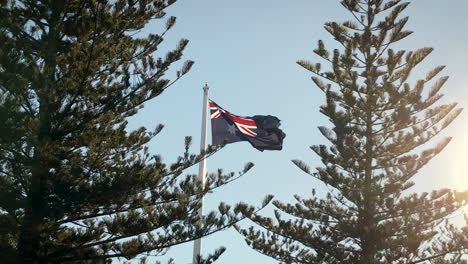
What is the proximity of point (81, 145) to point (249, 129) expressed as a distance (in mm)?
6072

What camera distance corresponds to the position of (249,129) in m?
16.2

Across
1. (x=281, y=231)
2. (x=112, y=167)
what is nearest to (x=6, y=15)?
(x=112, y=167)

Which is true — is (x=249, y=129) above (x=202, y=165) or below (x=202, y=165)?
above

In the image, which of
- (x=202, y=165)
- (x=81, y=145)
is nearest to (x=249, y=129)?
(x=202, y=165)

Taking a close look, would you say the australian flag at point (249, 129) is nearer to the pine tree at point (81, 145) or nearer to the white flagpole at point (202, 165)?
the white flagpole at point (202, 165)

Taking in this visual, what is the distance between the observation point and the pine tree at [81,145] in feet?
33.5

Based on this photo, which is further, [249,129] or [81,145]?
[249,129]

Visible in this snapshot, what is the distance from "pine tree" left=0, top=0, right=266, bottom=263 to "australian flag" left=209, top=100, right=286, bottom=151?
4192mm

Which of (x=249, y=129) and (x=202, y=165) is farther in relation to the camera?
(x=249, y=129)

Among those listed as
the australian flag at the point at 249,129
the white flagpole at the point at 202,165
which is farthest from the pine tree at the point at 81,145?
the australian flag at the point at 249,129

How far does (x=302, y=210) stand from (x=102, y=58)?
7.42 m

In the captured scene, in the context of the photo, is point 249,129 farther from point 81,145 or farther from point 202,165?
point 81,145

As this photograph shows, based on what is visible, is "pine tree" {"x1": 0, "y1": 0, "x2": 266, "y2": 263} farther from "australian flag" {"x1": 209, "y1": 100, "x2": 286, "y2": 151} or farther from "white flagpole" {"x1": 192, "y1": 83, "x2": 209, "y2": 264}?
"australian flag" {"x1": 209, "y1": 100, "x2": 286, "y2": 151}

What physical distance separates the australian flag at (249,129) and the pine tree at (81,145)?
419 centimetres
